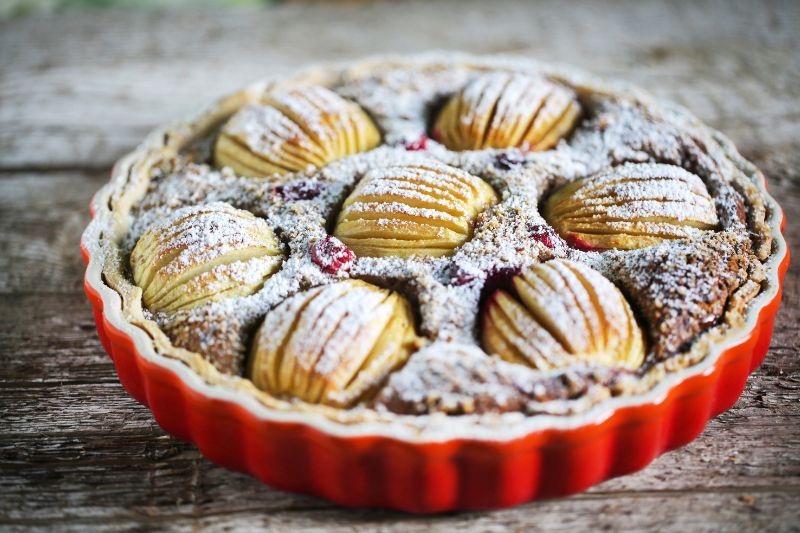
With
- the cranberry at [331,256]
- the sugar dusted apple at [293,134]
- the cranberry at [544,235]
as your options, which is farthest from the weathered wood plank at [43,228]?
the cranberry at [544,235]

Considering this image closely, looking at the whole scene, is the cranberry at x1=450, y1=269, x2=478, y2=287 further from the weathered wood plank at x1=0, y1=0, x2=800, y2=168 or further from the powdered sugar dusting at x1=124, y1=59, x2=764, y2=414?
the weathered wood plank at x1=0, y1=0, x2=800, y2=168

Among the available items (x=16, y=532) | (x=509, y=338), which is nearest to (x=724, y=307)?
(x=509, y=338)

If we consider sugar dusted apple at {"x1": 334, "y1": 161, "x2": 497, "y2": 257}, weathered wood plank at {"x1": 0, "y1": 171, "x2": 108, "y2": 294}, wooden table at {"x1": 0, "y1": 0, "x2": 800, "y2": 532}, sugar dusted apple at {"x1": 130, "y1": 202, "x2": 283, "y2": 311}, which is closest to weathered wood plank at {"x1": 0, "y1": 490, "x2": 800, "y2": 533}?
wooden table at {"x1": 0, "y1": 0, "x2": 800, "y2": 532}

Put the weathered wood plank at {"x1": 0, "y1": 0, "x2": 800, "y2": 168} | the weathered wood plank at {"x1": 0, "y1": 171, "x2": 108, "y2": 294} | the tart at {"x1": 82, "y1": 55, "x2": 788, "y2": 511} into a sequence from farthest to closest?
the weathered wood plank at {"x1": 0, "y1": 0, "x2": 800, "y2": 168} < the weathered wood plank at {"x1": 0, "y1": 171, "x2": 108, "y2": 294} < the tart at {"x1": 82, "y1": 55, "x2": 788, "y2": 511}

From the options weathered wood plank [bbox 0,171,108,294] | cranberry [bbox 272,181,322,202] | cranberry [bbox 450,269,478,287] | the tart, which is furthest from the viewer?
weathered wood plank [bbox 0,171,108,294]

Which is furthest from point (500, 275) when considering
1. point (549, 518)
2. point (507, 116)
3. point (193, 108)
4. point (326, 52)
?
point (326, 52)

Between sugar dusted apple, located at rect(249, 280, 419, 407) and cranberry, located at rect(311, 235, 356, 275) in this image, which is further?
cranberry, located at rect(311, 235, 356, 275)

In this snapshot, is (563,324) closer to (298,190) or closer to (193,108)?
(298,190)
